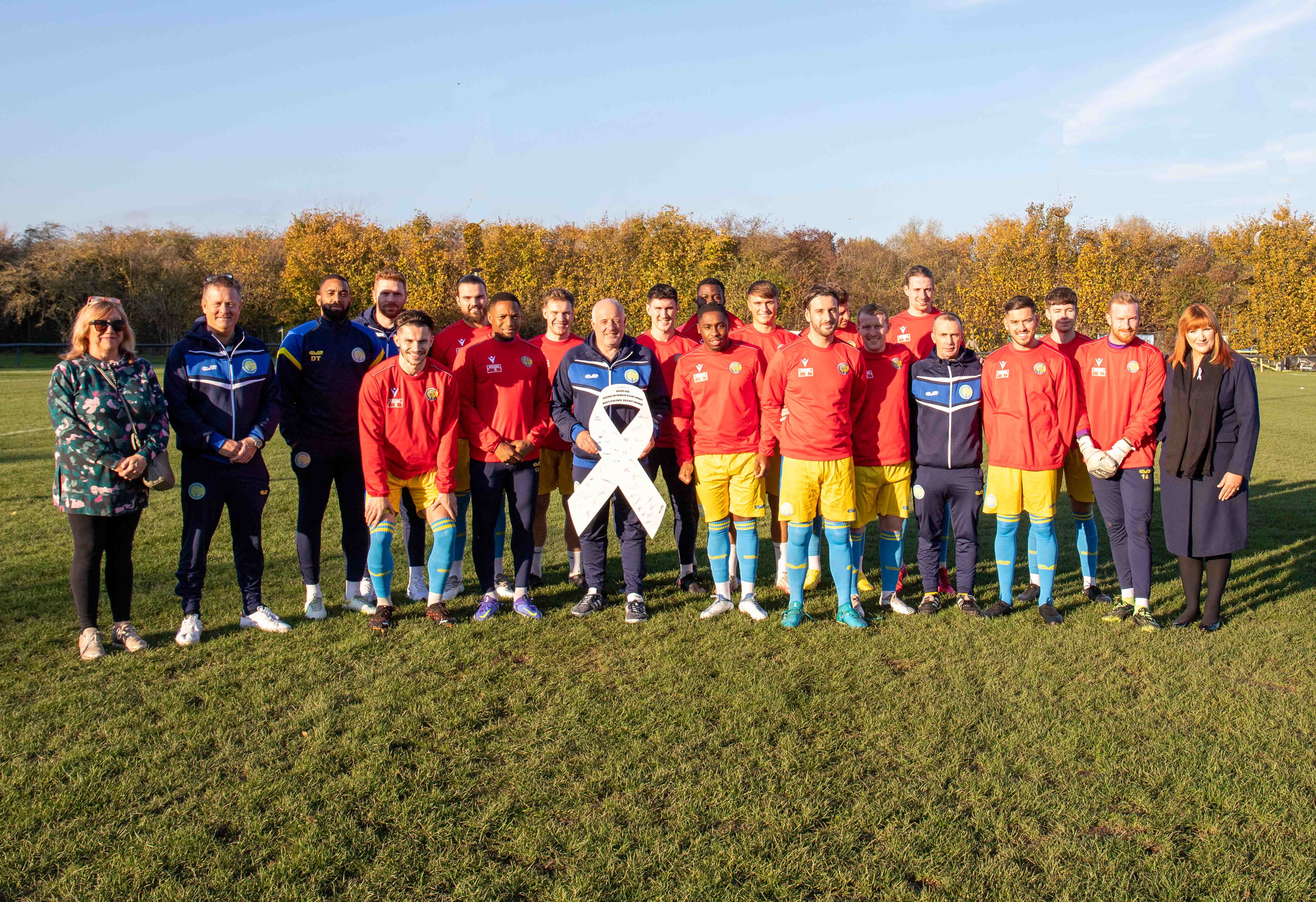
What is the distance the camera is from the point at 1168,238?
143ft

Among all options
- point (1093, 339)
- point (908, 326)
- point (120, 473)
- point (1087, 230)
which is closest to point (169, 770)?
point (120, 473)

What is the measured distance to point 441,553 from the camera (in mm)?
5219

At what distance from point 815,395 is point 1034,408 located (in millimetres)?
1420

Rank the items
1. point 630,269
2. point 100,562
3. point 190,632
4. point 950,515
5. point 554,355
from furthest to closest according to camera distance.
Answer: point 630,269, point 554,355, point 950,515, point 190,632, point 100,562

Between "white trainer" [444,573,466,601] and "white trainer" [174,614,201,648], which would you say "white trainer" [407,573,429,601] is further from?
"white trainer" [174,614,201,648]

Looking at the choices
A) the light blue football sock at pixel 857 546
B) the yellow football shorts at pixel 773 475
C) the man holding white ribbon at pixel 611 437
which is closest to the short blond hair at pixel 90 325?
the man holding white ribbon at pixel 611 437

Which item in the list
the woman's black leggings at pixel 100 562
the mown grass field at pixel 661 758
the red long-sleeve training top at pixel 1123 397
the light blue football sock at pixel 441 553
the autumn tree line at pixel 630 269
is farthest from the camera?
the autumn tree line at pixel 630 269

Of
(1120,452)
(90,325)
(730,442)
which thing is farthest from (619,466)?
(1120,452)

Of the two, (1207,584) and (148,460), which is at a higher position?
(148,460)

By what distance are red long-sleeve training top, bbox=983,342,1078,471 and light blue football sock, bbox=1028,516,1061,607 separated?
0.37 metres

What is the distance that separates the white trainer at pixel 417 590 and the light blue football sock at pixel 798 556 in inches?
96.5

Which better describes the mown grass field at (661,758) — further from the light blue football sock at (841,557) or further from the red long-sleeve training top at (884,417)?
the red long-sleeve training top at (884,417)

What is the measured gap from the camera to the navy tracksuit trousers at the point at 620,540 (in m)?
5.46

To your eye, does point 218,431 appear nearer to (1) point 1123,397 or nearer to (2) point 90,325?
(2) point 90,325
